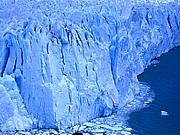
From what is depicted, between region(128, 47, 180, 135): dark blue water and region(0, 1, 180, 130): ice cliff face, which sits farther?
region(128, 47, 180, 135): dark blue water

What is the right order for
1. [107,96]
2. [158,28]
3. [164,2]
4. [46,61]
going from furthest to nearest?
[164,2]
[158,28]
[107,96]
[46,61]

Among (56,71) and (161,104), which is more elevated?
(56,71)

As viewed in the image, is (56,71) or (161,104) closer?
(56,71)

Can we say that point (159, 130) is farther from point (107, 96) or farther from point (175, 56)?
point (175, 56)

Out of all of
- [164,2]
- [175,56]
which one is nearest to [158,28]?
[175,56]
